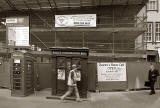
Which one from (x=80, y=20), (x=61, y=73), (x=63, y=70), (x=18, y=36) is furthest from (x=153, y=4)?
(x=61, y=73)

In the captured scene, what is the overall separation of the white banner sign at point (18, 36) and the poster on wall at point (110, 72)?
7309mm

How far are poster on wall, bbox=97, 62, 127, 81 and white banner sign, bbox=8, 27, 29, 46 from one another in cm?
731

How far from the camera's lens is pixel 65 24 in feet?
73.2

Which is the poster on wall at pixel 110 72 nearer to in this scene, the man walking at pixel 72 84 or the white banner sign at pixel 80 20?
the man walking at pixel 72 84

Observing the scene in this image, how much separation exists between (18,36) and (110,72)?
858 centimetres

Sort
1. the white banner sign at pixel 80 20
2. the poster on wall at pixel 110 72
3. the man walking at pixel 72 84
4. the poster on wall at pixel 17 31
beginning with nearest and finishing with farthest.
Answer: the man walking at pixel 72 84, the poster on wall at pixel 110 72, the poster on wall at pixel 17 31, the white banner sign at pixel 80 20

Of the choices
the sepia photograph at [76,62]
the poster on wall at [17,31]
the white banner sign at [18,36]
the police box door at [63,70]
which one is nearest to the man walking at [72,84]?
the sepia photograph at [76,62]

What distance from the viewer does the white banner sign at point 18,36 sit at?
20031 mm

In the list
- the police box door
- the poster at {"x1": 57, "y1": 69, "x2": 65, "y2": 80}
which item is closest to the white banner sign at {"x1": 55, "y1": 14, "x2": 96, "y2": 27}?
the police box door

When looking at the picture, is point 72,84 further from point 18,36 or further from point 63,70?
point 18,36

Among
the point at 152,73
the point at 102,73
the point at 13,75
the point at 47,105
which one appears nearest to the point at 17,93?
the point at 13,75

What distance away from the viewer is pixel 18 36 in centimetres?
2041

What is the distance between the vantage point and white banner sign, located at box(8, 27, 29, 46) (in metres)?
20.0

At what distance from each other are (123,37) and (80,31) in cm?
532
